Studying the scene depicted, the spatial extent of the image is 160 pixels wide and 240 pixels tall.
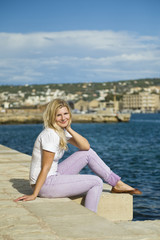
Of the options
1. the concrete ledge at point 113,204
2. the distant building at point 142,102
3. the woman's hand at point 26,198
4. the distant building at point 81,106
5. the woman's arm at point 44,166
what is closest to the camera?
the woman's arm at point 44,166

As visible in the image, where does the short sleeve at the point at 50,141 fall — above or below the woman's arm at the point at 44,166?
above

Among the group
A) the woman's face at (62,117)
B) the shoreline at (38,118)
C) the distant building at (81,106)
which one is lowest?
the shoreline at (38,118)

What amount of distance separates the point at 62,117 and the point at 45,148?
38 cm

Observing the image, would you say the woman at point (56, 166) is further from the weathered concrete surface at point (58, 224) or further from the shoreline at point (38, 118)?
the shoreline at point (38, 118)

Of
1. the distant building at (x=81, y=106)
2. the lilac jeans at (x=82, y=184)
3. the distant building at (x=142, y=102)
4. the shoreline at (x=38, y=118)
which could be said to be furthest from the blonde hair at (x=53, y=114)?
the distant building at (x=142, y=102)

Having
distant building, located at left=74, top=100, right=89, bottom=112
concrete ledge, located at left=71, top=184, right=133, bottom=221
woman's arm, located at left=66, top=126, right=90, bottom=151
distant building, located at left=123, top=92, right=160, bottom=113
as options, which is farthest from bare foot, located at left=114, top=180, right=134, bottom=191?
distant building, located at left=123, top=92, right=160, bottom=113

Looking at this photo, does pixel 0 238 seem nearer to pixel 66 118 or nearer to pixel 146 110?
pixel 66 118

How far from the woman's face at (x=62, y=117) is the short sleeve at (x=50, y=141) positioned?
13cm

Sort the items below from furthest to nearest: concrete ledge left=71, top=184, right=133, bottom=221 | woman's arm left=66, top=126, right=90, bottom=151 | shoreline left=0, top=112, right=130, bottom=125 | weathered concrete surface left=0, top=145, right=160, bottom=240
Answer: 1. shoreline left=0, top=112, right=130, bottom=125
2. concrete ledge left=71, top=184, right=133, bottom=221
3. woman's arm left=66, top=126, right=90, bottom=151
4. weathered concrete surface left=0, top=145, right=160, bottom=240

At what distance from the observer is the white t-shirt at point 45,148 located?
13.5 ft

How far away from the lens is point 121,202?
4746 millimetres

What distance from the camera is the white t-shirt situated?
412 centimetres

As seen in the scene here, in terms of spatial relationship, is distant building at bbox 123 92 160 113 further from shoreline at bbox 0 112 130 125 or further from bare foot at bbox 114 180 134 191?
bare foot at bbox 114 180 134 191

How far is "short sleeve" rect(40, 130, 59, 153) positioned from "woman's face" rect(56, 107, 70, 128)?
0.13m
